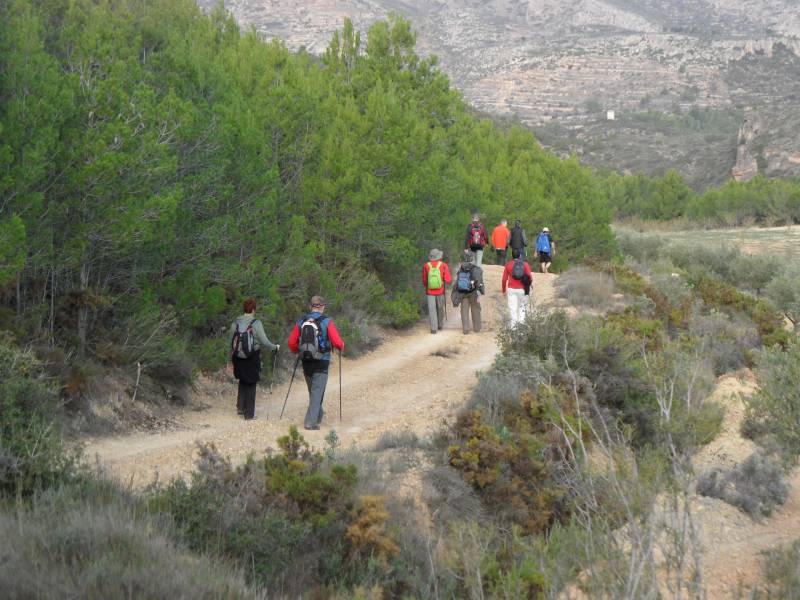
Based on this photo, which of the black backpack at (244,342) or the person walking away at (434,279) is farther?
the person walking away at (434,279)

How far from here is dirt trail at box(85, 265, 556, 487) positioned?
925 cm

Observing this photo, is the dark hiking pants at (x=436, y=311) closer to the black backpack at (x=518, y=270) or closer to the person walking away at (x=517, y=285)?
the person walking away at (x=517, y=285)

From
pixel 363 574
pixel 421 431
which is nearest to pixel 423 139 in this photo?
pixel 421 431

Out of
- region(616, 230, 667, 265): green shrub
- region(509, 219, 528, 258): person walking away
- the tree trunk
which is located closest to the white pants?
region(509, 219, 528, 258): person walking away

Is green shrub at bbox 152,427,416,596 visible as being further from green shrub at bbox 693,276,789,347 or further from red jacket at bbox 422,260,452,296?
green shrub at bbox 693,276,789,347

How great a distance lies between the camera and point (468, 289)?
1728 cm

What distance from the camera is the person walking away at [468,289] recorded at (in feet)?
56.6

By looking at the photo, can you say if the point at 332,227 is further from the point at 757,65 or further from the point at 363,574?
the point at 757,65

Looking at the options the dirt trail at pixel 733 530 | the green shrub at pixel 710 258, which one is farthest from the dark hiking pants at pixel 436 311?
the green shrub at pixel 710 258

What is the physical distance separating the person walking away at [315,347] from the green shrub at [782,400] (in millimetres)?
5649

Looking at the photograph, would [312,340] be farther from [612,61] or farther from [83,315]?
[612,61]

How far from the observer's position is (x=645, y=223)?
213ft

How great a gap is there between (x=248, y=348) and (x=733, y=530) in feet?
19.9

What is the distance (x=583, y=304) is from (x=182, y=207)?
11.3 metres
